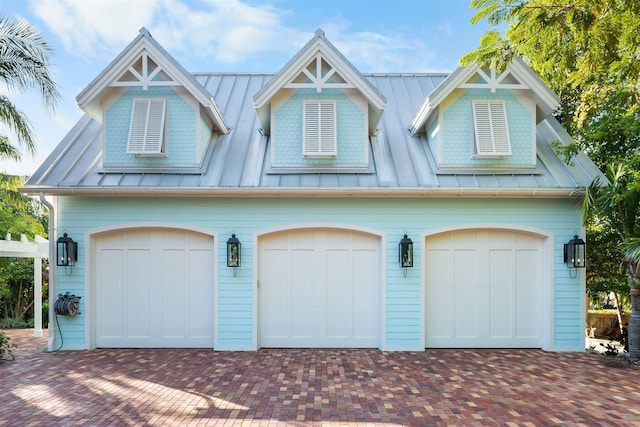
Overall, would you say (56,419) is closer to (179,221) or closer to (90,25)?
(179,221)

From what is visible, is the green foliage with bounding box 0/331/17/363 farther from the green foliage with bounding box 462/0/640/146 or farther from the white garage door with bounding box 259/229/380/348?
the green foliage with bounding box 462/0/640/146

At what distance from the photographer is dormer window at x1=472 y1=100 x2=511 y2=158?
6992 millimetres

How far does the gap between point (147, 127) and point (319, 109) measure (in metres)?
3.40

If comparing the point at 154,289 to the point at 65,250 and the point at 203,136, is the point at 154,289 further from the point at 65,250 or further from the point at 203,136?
the point at 203,136

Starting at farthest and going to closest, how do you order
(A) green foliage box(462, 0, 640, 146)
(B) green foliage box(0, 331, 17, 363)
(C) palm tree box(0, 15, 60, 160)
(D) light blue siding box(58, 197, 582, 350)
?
(D) light blue siding box(58, 197, 582, 350)
(C) palm tree box(0, 15, 60, 160)
(B) green foliage box(0, 331, 17, 363)
(A) green foliage box(462, 0, 640, 146)

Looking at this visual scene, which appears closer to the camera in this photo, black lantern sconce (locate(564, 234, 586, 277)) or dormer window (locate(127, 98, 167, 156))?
black lantern sconce (locate(564, 234, 586, 277))

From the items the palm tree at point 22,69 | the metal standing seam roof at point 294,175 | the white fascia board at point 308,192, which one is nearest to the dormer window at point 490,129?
the metal standing seam roof at point 294,175

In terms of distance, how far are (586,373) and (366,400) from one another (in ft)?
12.4

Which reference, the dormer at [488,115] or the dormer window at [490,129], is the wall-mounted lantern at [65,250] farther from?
the dormer window at [490,129]

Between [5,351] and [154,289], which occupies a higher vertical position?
[154,289]

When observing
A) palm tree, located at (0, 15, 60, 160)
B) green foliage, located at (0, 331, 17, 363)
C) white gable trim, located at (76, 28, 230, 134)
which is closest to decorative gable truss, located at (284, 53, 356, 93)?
white gable trim, located at (76, 28, 230, 134)

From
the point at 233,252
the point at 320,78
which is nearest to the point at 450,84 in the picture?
the point at 320,78

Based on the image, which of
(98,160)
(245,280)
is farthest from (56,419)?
(98,160)

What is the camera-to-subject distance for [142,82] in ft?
22.9
